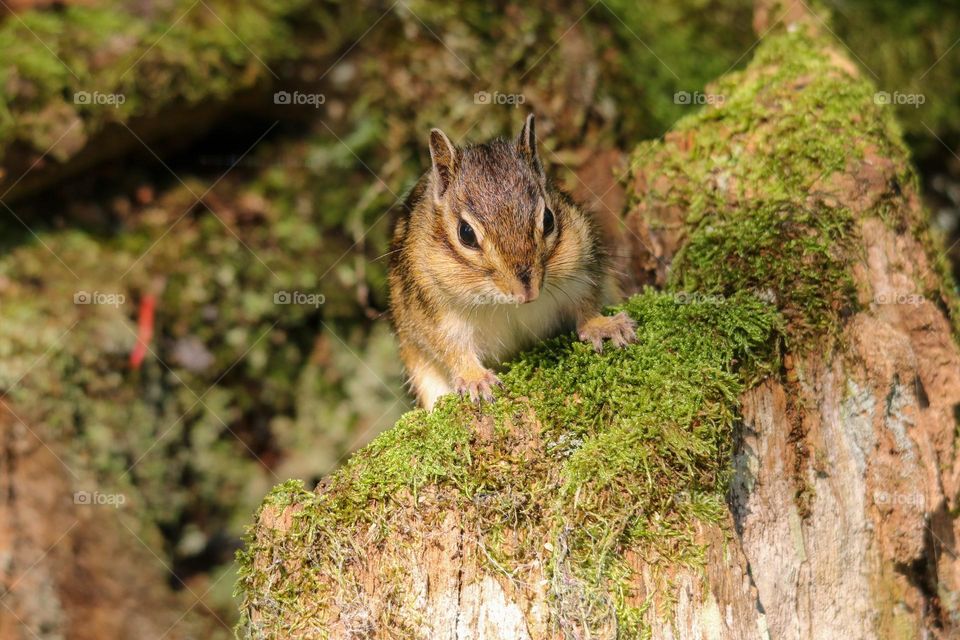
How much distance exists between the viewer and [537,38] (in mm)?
7773

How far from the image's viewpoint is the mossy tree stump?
370cm

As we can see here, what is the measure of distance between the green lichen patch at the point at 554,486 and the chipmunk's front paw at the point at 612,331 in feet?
0.67

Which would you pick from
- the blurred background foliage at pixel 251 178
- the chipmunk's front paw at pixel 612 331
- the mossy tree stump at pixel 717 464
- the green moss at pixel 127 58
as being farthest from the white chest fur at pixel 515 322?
the green moss at pixel 127 58

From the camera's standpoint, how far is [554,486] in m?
3.82

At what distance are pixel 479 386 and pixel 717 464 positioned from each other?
1.14 metres

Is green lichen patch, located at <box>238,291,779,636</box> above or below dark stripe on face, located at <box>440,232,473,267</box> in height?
below

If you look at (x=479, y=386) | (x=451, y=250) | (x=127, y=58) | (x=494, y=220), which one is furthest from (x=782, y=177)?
(x=127, y=58)

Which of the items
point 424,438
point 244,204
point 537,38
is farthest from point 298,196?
point 424,438

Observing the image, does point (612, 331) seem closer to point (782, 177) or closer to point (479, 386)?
point (479, 386)

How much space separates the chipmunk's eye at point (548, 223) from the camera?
4.51 metres

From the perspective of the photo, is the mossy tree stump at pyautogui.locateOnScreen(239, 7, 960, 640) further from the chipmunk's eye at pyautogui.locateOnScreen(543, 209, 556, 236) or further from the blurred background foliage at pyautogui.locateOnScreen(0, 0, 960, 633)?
the blurred background foliage at pyautogui.locateOnScreen(0, 0, 960, 633)

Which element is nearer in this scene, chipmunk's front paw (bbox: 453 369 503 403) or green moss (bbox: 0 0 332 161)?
chipmunk's front paw (bbox: 453 369 503 403)

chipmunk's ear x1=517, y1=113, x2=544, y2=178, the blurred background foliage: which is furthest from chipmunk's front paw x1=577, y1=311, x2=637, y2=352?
the blurred background foliage

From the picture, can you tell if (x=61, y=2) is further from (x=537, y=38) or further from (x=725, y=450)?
(x=725, y=450)
